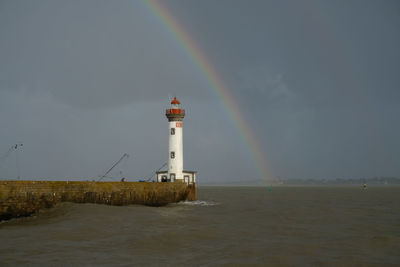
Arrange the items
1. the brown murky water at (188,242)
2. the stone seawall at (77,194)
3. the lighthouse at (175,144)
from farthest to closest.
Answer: the lighthouse at (175,144) < the stone seawall at (77,194) < the brown murky water at (188,242)

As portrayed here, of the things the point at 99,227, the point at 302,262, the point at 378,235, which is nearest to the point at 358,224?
the point at 378,235

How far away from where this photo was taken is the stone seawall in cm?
2150

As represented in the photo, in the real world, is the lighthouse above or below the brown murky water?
above

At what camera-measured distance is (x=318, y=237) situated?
53.8 feet

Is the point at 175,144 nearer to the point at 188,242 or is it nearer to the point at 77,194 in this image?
the point at 77,194

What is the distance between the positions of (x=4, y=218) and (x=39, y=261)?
11.8m

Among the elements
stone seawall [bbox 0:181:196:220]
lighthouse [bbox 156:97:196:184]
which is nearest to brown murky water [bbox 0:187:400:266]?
stone seawall [bbox 0:181:196:220]

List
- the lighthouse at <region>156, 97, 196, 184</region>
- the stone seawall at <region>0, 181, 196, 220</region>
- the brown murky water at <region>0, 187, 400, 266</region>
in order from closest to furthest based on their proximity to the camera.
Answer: the brown murky water at <region>0, 187, 400, 266</region> → the stone seawall at <region>0, 181, 196, 220</region> → the lighthouse at <region>156, 97, 196, 184</region>

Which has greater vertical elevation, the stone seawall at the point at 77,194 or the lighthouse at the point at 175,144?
the lighthouse at the point at 175,144

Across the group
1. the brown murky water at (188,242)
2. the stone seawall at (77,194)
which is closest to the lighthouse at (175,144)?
the stone seawall at (77,194)

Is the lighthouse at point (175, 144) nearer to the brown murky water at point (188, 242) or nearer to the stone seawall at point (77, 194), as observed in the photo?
the stone seawall at point (77, 194)

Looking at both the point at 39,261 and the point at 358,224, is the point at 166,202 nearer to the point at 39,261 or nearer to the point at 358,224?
the point at 358,224

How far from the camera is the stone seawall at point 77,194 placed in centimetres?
2150

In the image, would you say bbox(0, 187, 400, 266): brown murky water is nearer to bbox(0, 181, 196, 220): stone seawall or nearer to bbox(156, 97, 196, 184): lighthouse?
bbox(0, 181, 196, 220): stone seawall
